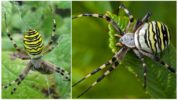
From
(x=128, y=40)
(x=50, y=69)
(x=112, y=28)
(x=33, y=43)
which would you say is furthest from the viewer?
(x=50, y=69)

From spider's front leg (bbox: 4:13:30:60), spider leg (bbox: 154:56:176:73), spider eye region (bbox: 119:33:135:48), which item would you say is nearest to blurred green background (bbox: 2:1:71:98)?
spider's front leg (bbox: 4:13:30:60)

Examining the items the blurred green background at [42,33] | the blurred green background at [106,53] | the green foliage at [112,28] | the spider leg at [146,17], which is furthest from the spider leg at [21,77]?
the spider leg at [146,17]

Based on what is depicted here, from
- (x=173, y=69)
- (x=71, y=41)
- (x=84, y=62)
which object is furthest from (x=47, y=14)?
(x=173, y=69)

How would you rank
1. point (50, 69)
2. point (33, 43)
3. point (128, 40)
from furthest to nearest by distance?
point (50, 69), point (33, 43), point (128, 40)

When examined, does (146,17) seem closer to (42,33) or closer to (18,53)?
(42,33)

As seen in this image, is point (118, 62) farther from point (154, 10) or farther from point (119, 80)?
point (154, 10)

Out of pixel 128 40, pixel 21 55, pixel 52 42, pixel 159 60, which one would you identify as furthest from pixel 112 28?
pixel 21 55

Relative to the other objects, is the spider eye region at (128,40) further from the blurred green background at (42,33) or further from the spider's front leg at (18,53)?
the spider's front leg at (18,53)
